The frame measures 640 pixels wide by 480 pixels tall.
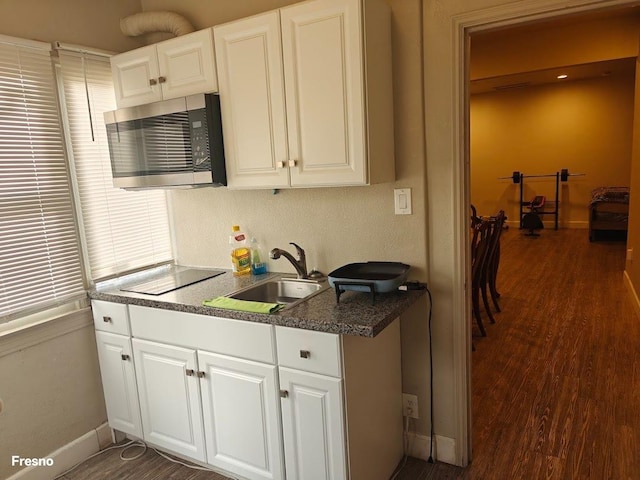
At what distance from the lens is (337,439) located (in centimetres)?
184

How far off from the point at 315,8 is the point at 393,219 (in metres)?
0.99

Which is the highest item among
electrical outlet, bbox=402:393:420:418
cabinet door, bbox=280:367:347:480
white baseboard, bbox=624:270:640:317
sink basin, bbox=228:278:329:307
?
sink basin, bbox=228:278:329:307

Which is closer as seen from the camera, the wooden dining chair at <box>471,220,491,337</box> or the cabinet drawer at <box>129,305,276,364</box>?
the cabinet drawer at <box>129,305,276,364</box>

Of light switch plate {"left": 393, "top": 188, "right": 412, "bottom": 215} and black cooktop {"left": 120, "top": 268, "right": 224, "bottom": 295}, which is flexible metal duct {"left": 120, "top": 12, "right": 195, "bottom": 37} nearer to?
black cooktop {"left": 120, "top": 268, "right": 224, "bottom": 295}

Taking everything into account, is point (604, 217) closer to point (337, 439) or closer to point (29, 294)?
point (337, 439)

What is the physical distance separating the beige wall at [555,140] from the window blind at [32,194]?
8276mm

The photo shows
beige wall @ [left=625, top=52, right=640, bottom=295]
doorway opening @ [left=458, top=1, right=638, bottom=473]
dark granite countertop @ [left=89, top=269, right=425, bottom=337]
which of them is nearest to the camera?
dark granite countertop @ [left=89, top=269, right=425, bottom=337]

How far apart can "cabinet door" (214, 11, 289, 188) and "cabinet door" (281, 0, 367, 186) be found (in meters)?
0.06

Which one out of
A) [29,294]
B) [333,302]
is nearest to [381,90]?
[333,302]

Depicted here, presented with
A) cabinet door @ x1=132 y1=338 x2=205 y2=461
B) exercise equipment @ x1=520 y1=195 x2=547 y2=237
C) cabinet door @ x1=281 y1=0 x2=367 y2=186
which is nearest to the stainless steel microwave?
cabinet door @ x1=281 y1=0 x2=367 y2=186

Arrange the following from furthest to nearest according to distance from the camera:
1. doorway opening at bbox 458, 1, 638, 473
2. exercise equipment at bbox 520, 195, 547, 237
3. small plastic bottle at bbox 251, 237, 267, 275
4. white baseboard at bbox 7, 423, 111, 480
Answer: exercise equipment at bbox 520, 195, 547, 237, doorway opening at bbox 458, 1, 638, 473, small plastic bottle at bbox 251, 237, 267, 275, white baseboard at bbox 7, 423, 111, 480

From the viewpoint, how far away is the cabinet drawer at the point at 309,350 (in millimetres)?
1782

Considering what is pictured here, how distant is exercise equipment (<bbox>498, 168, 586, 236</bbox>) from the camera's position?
27.4ft

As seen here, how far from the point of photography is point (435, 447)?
233cm
